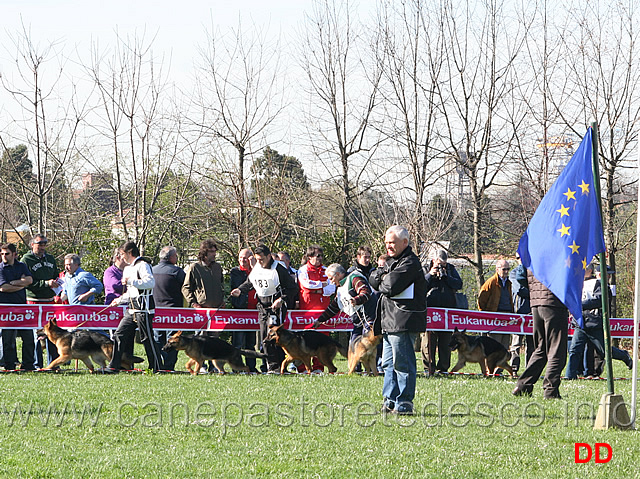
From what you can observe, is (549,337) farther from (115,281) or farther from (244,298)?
(115,281)

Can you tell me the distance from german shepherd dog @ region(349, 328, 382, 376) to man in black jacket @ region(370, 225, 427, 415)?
135 inches

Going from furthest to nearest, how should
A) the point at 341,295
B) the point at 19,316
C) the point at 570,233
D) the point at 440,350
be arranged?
the point at 440,350 → the point at 19,316 → the point at 341,295 → the point at 570,233

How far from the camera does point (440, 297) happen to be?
13336 mm

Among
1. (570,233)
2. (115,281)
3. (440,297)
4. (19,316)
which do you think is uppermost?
(570,233)

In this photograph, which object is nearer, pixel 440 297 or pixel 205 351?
pixel 205 351

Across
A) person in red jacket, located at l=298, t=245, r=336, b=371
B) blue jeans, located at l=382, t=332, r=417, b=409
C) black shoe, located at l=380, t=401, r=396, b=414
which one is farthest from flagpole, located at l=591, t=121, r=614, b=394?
person in red jacket, located at l=298, t=245, r=336, b=371

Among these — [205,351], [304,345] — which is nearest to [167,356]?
[205,351]

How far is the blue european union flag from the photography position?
7.61m

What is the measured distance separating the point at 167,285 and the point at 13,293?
2.28m

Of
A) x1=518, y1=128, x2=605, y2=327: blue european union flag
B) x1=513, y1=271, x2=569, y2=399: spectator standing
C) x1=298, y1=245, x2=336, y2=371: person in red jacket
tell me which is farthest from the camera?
x1=298, y1=245, x2=336, y2=371: person in red jacket

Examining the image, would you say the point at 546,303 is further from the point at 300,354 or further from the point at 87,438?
the point at 87,438

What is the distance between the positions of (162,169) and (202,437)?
15444mm

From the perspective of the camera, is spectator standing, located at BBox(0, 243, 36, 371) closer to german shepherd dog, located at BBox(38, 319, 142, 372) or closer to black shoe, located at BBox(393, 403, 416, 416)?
german shepherd dog, located at BBox(38, 319, 142, 372)

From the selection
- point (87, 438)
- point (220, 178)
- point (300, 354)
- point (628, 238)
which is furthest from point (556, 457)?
point (628, 238)
